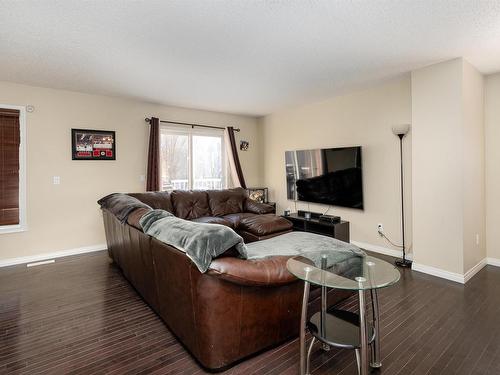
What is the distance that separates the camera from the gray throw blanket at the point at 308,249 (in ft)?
6.71

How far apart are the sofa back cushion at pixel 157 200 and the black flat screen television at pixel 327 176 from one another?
96.5 inches

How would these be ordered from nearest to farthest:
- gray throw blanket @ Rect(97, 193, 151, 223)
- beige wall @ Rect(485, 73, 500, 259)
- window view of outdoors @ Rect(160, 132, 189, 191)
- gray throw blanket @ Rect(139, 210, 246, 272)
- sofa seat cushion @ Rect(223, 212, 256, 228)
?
gray throw blanket @ Rect(139, 210, 246, 272), gray throw blanket @ Rect(97, 193, 151, 223), beige wall @ Rect(485, 73, 500, 259), sofa seat cushion @ Rect(223, 212, 256, 228), window view of outdoors @ Rect(160, 132, 189, 191)

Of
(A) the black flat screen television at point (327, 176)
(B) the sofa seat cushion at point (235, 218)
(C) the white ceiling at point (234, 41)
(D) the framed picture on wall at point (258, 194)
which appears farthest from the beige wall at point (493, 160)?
(D) the framed picture on wall at point (258, 194)

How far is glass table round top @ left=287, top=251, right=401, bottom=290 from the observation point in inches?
59.3

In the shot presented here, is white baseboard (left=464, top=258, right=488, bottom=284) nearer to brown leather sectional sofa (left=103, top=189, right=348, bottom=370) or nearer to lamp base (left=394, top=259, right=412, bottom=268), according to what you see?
lamp base (left=394, top=259, right=412, bottom=268)

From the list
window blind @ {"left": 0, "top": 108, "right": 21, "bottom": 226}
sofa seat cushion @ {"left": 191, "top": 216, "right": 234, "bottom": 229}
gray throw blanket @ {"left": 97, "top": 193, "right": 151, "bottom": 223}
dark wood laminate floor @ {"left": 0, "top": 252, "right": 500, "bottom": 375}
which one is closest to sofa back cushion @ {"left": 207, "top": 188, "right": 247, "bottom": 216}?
sofa seat cushion @ {"left": 191, "top": 216, "right": 234, "bottom": 229}

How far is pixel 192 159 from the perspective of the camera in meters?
5.59

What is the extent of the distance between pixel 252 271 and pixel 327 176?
3.45m

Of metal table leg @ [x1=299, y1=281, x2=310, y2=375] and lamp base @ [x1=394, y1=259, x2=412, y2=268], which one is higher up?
metal table leg @ [x1=299, y1=281, x2=310, y2=375]

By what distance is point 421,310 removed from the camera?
2533mm

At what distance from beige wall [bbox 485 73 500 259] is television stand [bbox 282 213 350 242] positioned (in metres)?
1.84

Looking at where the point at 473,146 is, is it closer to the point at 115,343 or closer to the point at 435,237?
the point at 435,237

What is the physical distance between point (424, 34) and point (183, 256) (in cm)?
285

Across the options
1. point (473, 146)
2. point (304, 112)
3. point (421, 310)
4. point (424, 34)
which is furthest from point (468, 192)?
point (304, 112)
